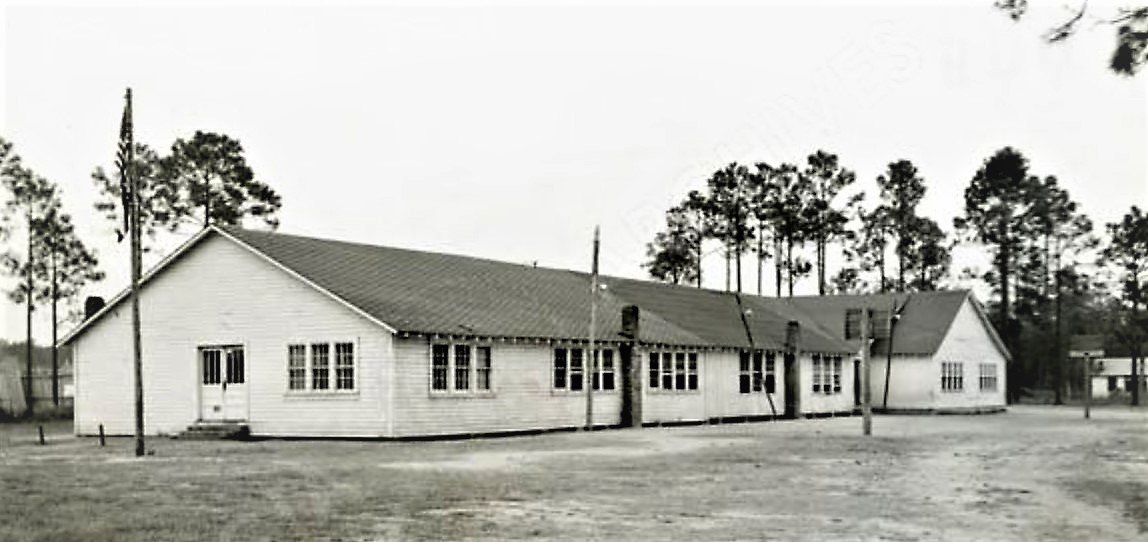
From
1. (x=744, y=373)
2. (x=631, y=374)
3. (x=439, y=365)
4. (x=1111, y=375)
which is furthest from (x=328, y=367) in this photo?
(x=1111, y=375)

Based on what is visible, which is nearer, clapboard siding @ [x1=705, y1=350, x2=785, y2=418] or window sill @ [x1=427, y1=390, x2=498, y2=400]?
window sill @ [x1=427, y1=390, x2=498, y2=400]

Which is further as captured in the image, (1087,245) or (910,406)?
(1087,245)

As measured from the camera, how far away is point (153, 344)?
35156mm

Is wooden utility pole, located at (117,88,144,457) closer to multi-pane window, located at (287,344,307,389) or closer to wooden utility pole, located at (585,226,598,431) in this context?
multi-pane window, located at (287,344,307,389)

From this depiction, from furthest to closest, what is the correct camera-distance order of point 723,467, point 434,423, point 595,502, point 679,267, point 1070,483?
point 679,267 < point 434,423 < point 723,467 < point 1070,483 < point 595,502

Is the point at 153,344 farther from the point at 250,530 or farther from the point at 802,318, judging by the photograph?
the point at 802,318

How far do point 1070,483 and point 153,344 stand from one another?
24.4 metres

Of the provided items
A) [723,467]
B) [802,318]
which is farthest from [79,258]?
[723,467]

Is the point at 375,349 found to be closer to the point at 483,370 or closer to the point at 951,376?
the point at 483,370

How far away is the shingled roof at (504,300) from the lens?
32.3m

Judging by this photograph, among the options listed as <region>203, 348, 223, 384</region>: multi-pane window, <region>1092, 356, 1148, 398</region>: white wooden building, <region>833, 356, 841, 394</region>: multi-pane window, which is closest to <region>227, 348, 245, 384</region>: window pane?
<region>203, 348, 223, 384</region>: multi-pane window

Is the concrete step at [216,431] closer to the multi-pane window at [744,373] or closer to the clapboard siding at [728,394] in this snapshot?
the clapboard siding at [728,394]

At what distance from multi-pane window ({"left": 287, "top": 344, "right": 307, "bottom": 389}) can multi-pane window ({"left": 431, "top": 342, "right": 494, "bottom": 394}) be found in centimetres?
312

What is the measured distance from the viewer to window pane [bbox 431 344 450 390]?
3166cm
